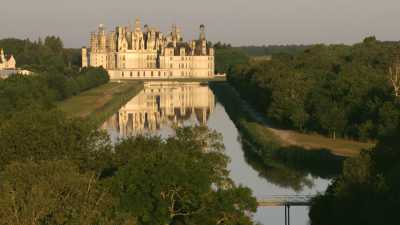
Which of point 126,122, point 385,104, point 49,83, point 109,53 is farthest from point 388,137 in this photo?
point 109,53

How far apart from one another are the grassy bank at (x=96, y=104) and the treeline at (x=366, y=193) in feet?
69.4

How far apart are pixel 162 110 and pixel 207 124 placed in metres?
9.44

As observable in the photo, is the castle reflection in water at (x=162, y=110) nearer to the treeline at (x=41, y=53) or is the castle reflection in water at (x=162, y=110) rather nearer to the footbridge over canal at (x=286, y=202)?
the footbridge over canal at (x=286, y=202)

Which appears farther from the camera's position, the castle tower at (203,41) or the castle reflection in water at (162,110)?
the castle tower at (203,41)

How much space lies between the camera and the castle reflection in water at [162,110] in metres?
44.1

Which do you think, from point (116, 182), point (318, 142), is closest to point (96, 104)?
point (318, 142)

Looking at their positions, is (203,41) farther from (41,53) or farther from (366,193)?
(366,193)

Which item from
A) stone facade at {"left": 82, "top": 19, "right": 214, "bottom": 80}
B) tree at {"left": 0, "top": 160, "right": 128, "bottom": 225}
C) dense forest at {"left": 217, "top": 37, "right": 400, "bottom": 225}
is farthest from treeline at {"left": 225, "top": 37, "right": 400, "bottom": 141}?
stone facade at {"left": 82, "top": 19, "right": 214, "bottom": 80}

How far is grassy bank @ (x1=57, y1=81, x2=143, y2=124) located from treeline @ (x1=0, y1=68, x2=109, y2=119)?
2.41ft

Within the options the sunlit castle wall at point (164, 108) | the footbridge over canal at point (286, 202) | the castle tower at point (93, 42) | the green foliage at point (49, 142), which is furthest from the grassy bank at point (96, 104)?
the castle tower at point (93, 42)

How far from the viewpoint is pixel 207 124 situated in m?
46.9

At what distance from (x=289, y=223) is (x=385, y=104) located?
13911mm

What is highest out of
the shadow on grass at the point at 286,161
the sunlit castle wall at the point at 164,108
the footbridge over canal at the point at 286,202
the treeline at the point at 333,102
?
the treeline at the point at 333,102

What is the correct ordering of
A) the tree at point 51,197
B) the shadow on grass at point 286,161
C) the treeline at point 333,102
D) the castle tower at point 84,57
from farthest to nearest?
the castle tower at point 84,57 < the treeline at point 333,102 < the shadow on grass at point 286,161 < the tree at point 51,197
